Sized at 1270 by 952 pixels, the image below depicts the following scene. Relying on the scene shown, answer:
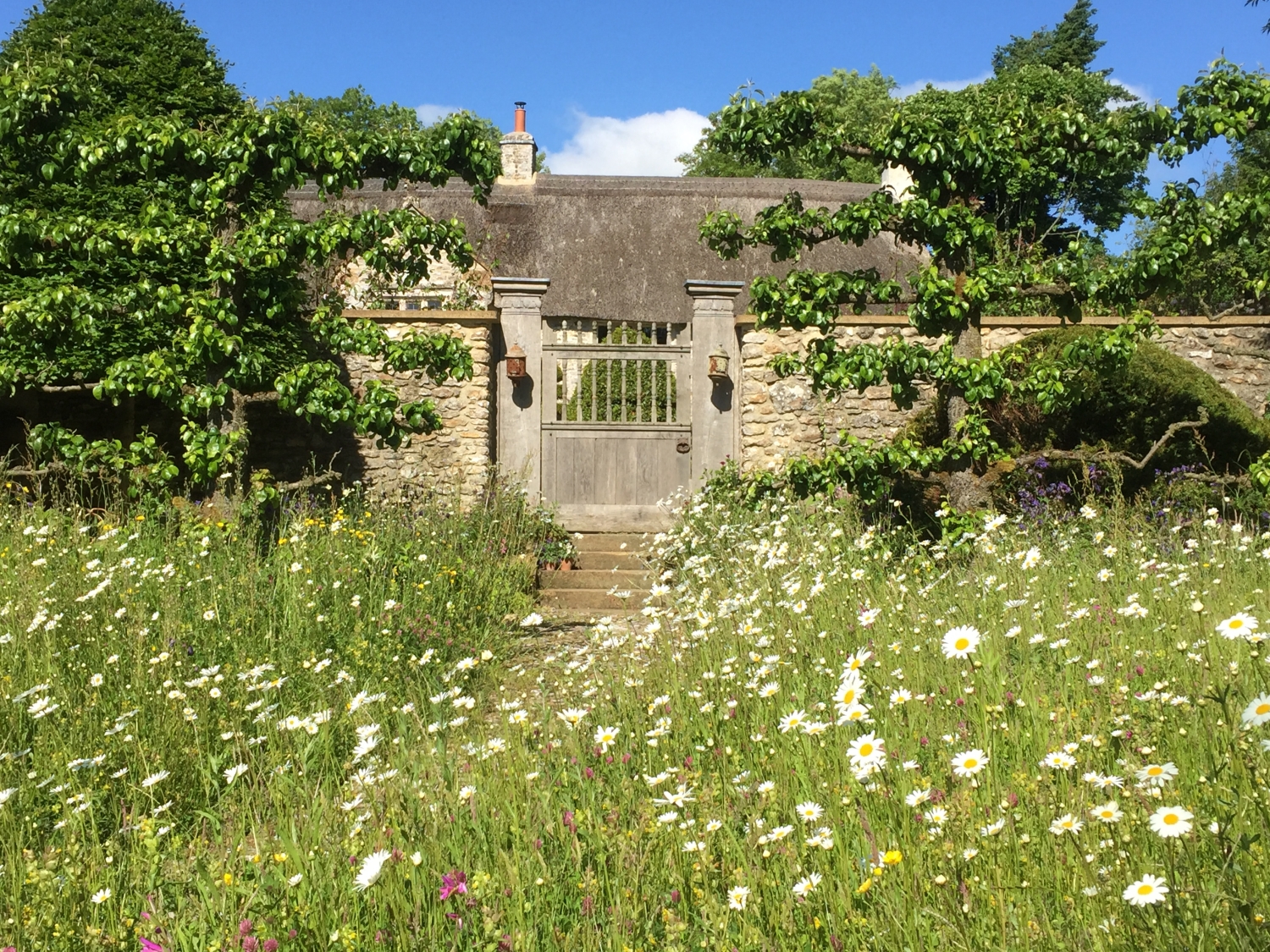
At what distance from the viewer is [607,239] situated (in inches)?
782

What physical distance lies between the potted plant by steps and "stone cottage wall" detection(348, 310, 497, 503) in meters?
1.25

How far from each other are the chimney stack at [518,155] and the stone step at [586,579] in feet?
40.7

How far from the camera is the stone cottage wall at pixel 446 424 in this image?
11.2 m

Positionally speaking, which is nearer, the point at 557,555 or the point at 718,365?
the point at 557,555

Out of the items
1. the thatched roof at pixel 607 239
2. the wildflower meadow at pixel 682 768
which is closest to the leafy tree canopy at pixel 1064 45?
the thatched roof at pixel 607 239

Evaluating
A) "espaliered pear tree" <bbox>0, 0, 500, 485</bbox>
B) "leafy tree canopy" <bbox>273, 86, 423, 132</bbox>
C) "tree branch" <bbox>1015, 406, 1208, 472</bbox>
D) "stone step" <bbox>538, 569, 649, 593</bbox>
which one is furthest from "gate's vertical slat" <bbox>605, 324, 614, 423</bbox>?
"leafy tree canopy" <bbox>273, 86, 423, 132</bbox>

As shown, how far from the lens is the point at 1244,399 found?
456 inches

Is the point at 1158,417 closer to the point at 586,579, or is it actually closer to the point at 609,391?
the point at 609,391

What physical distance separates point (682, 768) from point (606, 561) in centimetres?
753

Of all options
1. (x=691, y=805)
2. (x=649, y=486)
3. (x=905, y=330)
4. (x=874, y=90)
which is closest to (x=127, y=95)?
(x=649, y=486)

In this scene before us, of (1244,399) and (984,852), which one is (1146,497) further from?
(984,852)

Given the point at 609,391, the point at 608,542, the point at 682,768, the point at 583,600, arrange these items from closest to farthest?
the point at 682,768 → the point at 583,600 → the point at 608,542 → the point at 609,391

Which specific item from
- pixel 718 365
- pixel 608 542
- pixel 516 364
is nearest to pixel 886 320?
pixel 718 365

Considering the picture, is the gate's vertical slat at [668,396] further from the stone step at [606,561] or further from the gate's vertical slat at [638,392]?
the stone step at [606,561]
